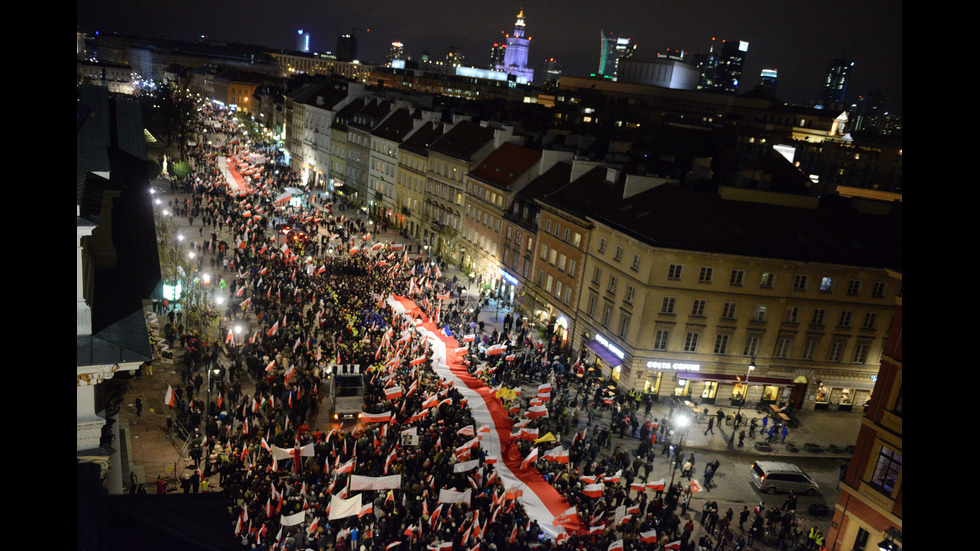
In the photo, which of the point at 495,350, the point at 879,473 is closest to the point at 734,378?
the point at 495,350

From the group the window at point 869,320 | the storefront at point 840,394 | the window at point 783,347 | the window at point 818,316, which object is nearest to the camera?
the window at point 818,316

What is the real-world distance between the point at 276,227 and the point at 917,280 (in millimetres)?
63664

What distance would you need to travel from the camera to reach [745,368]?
138ft

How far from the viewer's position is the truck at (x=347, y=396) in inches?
1232

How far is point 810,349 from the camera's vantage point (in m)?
42.3

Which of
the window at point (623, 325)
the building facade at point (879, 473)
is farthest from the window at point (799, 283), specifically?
the building facade at point (879, 473)

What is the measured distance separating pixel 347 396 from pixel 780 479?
63.5 feet

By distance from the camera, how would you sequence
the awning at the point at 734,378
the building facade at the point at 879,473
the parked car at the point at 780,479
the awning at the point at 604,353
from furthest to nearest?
1. the awning at the point at 604,353
2. the awning at the point at 734,378
3. the parked car at the point at 780,479
4. the building facade at the point at 879,473

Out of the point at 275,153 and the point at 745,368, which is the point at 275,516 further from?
the point at 275,153

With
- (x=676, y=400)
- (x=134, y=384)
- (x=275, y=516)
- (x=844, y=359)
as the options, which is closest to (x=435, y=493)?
(x=275, y=516)

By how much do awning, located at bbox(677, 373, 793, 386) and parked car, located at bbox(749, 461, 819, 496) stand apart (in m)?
9.27

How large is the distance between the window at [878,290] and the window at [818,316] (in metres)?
3.05

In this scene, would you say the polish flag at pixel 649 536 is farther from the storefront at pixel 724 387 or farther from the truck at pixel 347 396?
the storefront at pixel 724 387

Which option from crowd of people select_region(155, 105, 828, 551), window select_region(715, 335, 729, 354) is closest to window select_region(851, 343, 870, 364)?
window select_region(715, 335, 729, 354)
